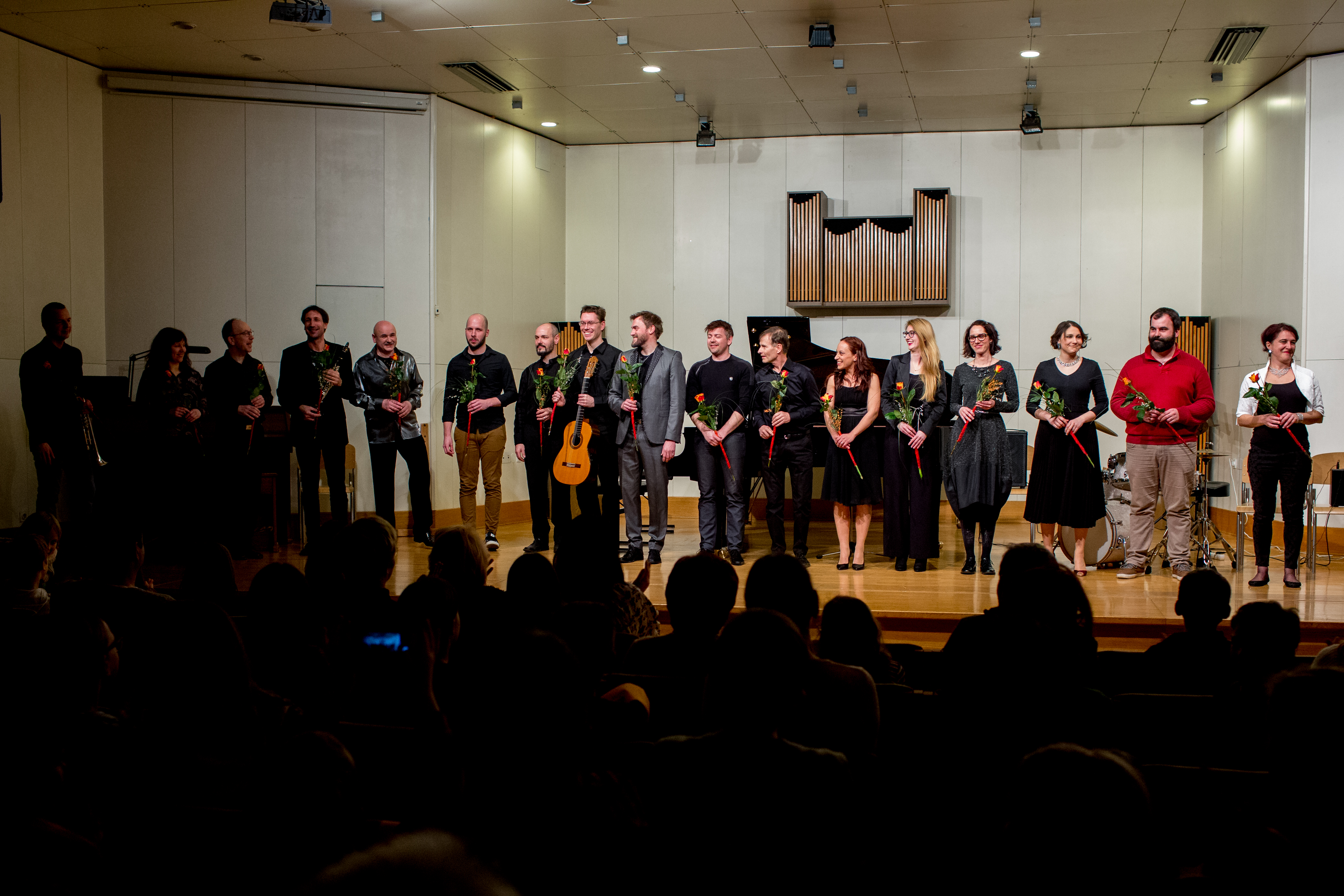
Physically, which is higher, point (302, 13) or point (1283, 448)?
point (302, 13)

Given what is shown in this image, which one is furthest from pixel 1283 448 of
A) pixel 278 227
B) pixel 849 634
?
pixel 278 227

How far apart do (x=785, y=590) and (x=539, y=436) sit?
4758 mm

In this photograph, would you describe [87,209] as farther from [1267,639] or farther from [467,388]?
[1267,639]

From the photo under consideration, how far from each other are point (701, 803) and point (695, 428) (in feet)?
18.6

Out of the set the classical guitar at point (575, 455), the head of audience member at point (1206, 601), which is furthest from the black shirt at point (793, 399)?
the head of audience member at point (1206, 601)

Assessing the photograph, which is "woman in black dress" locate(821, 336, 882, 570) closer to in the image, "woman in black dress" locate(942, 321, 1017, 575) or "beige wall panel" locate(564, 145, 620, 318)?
"woman in black dress" locate(942, 321, 1017, 575)

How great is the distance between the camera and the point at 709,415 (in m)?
6.82

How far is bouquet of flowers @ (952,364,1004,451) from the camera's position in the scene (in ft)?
20.9

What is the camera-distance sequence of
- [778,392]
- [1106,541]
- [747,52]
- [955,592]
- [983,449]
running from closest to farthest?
[955,592] < [983,449] < [778,392] < [1106,541] < [747,52]

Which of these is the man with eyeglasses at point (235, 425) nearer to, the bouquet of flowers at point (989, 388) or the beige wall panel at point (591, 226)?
the beige wall panel at point (591, 226)

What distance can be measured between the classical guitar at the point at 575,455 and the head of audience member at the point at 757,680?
5197mm

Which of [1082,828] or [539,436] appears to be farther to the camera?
[539,436]

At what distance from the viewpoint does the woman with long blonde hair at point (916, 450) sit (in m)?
6.61

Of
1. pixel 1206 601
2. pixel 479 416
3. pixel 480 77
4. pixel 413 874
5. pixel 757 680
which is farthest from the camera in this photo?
pixel 480 77
